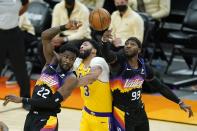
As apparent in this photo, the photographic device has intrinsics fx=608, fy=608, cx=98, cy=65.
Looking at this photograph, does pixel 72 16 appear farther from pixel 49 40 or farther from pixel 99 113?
pixel 99 113

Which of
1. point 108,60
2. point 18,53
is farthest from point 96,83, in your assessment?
point 18,53

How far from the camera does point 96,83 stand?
589cm

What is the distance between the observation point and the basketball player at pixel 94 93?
5867 mm

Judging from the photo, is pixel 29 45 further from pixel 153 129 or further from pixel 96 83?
pixel 96 83

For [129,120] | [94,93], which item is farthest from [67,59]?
[129,120]

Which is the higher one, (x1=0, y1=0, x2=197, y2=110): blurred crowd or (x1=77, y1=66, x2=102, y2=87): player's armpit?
(x1=77, y1=66, x2=102, y2=87): player's armpit

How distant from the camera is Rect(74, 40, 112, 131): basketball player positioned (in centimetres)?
587

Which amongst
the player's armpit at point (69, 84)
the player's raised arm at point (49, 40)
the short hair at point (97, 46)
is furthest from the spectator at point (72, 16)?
the player's armpit at point (69, 84)

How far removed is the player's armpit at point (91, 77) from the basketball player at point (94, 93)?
0.10m

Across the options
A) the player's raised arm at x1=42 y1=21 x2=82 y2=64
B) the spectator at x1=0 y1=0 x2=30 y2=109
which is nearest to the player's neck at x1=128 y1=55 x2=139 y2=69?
the player's raised arm at x1=42 y1=21 x2=82 y2=64

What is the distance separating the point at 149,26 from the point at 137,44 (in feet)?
12.8

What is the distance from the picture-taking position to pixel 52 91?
5852 millimetres

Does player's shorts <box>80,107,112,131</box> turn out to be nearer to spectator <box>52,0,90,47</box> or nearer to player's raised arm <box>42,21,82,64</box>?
player's raised arm <box>42,21,82,64</box>

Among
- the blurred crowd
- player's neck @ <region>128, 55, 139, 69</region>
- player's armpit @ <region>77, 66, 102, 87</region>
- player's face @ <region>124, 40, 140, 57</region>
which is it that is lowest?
the blurred crowd
